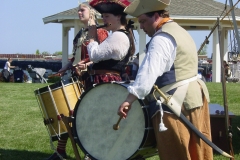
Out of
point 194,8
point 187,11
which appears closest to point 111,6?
point 187,11

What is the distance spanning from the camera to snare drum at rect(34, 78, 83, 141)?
16.8ft

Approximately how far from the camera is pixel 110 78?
498 cm

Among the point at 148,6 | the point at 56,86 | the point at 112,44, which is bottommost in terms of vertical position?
the point at 56,86

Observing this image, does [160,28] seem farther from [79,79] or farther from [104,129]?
[79,79]

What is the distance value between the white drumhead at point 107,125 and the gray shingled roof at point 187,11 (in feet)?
58.1

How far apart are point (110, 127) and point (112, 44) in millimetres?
816

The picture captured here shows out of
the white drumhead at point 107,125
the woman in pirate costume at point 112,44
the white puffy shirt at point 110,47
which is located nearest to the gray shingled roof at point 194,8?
the woman in pirate costume at point 112,44

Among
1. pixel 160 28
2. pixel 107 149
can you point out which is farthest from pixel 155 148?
pixel 160 28

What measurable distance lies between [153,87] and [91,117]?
795 mm

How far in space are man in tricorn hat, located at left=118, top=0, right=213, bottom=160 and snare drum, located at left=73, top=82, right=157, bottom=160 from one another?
181 mm

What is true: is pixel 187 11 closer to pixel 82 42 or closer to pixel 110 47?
pixel 82 42

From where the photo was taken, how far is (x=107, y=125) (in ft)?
13.8

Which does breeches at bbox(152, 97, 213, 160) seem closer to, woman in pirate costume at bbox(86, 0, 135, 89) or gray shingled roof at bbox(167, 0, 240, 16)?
woman in pirate costume at bbox(86, 0, 135, 89)

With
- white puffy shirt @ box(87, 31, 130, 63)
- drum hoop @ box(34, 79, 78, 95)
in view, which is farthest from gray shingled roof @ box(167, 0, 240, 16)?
white puffy shirt @ box(87, 31, 130, 63)
